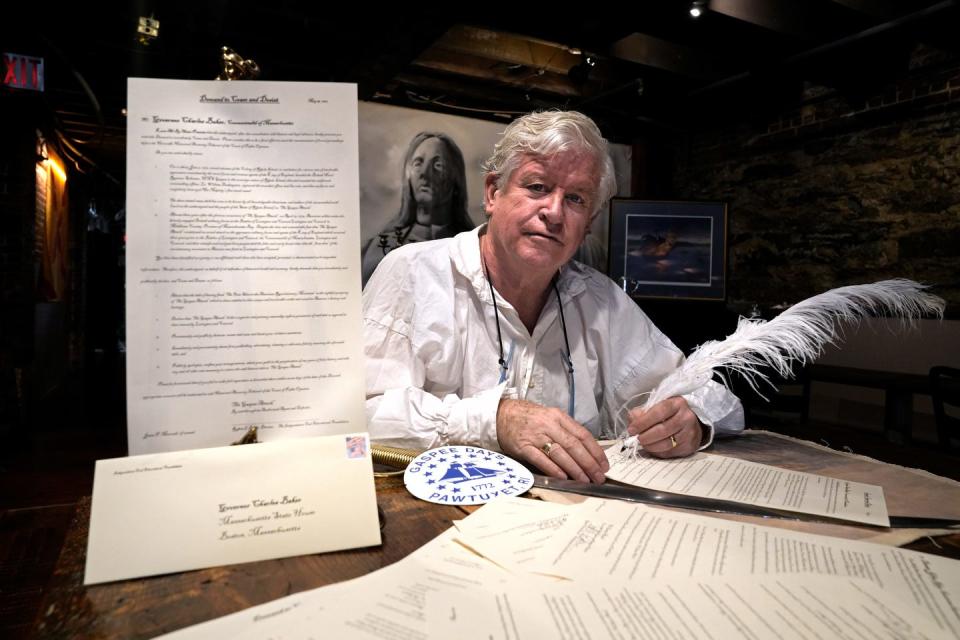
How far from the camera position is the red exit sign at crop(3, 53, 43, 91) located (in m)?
3.96

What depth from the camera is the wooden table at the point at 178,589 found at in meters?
0.50

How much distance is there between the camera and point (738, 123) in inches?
200

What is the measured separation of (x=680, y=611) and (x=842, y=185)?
487cm

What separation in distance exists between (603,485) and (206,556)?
586mm

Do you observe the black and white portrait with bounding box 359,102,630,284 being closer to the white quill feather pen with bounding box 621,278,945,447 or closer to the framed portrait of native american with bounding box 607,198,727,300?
the framed portrait of native american with bounding box 607,198,727,300

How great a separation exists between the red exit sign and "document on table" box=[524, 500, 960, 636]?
17.3 ft

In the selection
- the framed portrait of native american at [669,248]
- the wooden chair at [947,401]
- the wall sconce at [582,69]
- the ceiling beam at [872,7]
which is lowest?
the wooden chair at [947,401]

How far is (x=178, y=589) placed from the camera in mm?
558

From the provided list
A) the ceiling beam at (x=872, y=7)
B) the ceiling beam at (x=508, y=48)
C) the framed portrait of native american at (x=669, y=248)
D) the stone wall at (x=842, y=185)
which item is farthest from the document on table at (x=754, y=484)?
the stone wall at (x=842, y=185)

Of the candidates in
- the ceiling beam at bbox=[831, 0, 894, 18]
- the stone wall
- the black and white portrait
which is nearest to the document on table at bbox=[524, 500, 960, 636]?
the black and white portrait

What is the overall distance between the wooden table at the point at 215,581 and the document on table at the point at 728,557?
0.07 meters

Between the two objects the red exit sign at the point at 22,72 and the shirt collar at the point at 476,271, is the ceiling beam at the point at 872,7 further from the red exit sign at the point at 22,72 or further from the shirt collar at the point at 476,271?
the red exit sign at the point at 22,72

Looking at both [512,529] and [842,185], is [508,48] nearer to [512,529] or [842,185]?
[842,185]

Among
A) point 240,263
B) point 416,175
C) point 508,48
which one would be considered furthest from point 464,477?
point 508,48
